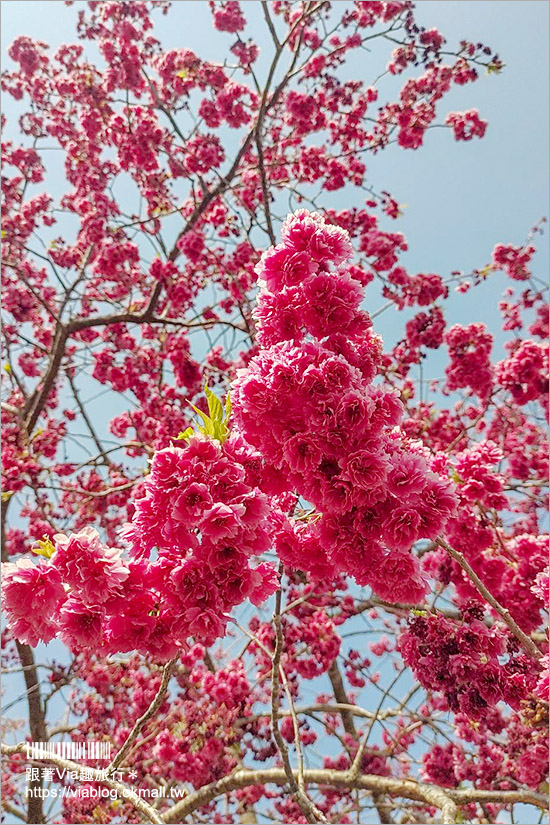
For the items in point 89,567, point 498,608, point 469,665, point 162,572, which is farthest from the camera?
point 469,665

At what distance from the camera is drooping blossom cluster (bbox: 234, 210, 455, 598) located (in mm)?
1832

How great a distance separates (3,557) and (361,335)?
4894mm

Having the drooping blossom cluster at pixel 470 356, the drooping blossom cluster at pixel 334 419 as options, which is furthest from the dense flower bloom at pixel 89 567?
the drooping blossom cluster at pixel 470 356

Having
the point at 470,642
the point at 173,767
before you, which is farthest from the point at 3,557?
the point at 470,642

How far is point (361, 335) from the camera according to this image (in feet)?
7.13

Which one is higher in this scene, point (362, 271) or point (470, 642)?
point (362, 271)

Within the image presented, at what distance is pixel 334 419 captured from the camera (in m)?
1.81

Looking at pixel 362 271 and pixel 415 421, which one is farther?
pixel 362 271

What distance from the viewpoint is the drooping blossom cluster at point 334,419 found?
6.01 feet

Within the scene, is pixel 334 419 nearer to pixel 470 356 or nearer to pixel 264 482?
pixel 264 482

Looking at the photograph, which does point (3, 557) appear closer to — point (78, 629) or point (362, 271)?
point (78, 629)

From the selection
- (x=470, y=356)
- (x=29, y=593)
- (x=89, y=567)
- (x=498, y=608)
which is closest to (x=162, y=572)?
(x=89, y=567)

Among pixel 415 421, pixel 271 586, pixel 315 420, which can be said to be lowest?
pixel 271 586

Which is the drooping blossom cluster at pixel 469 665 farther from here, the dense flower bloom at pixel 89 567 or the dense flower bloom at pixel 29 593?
the dense flower bloom at pixel 29 593
